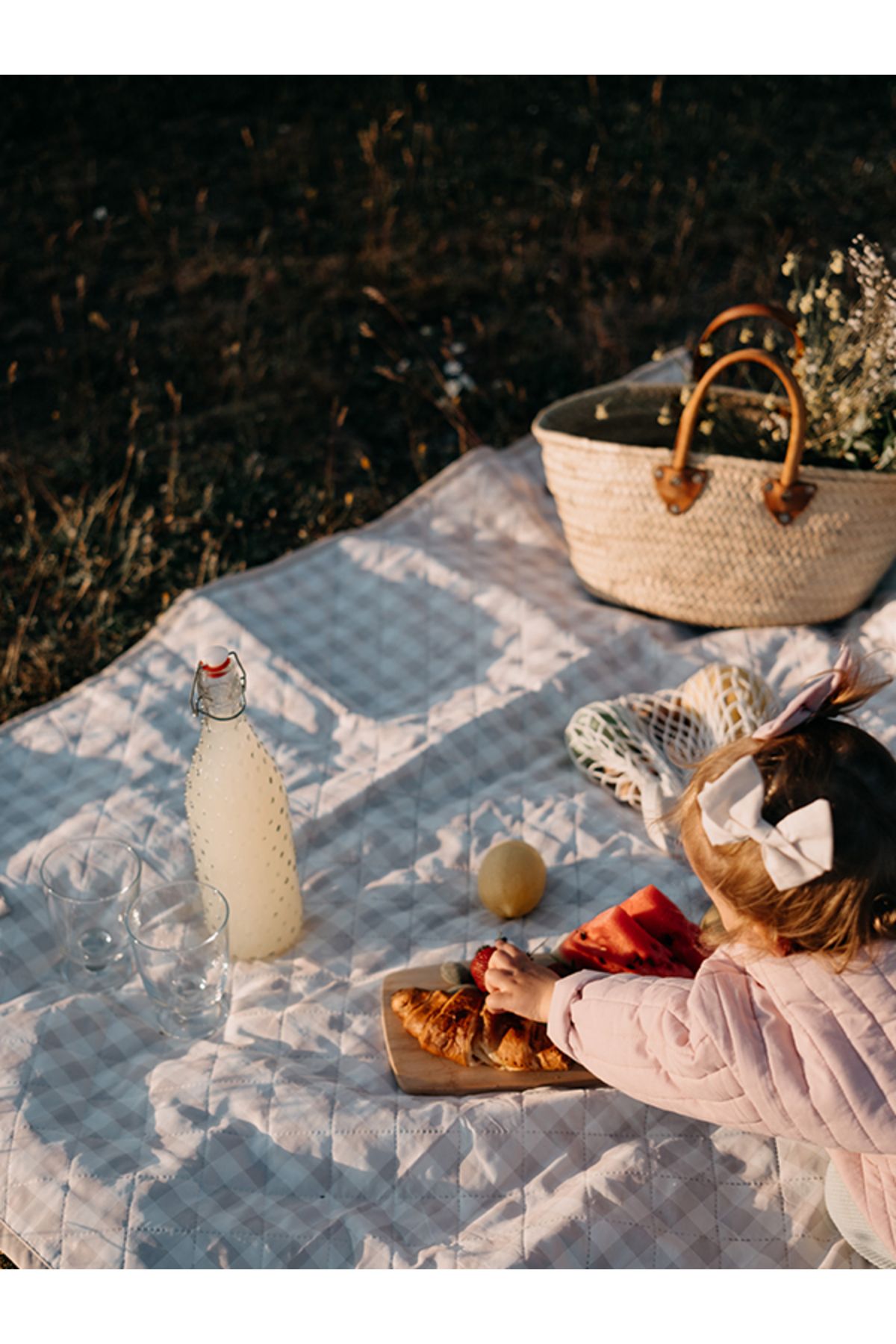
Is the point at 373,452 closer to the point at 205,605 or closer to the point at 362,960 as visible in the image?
the point at 205,605

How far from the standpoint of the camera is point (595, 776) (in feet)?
7.19

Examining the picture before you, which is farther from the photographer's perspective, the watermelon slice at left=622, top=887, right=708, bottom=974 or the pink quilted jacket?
the watermelon slice at left=622, top=887, right=708, bottom=974

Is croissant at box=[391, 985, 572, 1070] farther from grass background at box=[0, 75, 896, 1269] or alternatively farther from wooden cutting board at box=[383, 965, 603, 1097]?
grass background at box=[0, 75, 896, 1269]

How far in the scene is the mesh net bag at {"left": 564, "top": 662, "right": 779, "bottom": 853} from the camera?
6.90 ft

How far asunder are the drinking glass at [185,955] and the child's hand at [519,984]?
0.37 m

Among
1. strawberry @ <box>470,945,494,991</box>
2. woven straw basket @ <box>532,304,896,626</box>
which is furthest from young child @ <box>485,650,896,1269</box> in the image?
woven straw basket @ <box>532,304,896,626</box>

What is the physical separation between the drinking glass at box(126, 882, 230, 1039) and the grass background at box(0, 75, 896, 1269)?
2.90 feet

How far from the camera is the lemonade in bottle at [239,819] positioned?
170 cm

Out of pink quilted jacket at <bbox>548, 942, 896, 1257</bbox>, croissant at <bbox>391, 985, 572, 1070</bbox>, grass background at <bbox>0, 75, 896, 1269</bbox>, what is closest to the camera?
pink quilted jacket at <bbox>548, 942, 896, 1257</bbox>

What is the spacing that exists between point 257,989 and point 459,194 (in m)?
2.78

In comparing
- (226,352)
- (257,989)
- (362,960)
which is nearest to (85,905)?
(257,989)

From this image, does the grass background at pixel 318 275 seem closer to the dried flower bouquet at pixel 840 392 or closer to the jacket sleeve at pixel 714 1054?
the dried flower bouquet at pixel 840 392

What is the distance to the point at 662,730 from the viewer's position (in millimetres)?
2189

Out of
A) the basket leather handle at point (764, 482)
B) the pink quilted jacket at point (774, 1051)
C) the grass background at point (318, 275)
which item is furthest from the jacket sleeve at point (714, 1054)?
the grass background at point (318, 275)
